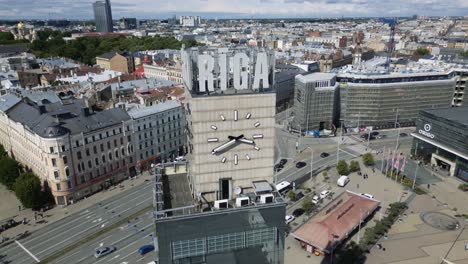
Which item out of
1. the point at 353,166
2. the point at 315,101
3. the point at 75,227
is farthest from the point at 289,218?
the point at 315,101

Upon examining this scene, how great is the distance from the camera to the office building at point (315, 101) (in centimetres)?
15050

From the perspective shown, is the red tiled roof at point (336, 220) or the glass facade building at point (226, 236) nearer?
the glass facade building at point (226, 236)

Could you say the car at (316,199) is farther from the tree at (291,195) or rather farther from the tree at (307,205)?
the tree at (307,205)

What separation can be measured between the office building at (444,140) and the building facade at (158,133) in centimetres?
8393

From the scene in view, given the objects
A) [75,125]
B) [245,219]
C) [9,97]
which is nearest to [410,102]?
[75,125]

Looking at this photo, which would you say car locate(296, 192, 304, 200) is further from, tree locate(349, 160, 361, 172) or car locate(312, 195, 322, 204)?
tree locate(349, 160, 361, 172)

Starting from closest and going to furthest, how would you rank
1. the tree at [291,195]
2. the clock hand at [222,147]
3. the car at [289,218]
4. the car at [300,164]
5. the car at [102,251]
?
the clock hand at [222,147]
the car at [102,251]
the car at [289,218]
the tree at [291,195]
the car at [300,164]

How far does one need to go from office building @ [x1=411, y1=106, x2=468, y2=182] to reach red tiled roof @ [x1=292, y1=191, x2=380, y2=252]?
139 feet

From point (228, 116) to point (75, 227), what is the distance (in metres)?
68.1

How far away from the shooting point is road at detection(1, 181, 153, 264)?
79.8 m

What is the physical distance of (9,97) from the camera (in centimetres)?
12569

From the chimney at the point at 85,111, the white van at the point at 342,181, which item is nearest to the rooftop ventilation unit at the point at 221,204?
the white van at the point at 342,181

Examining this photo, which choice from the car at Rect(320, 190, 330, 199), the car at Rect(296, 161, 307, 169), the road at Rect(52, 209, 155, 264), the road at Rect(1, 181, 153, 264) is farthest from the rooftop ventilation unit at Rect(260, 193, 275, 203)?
the car at Rect(296, 161, 307, 169)

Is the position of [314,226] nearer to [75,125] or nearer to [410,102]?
[75,125]
